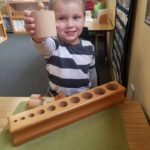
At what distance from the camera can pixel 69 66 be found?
90 cm

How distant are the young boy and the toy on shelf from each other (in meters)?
0.20

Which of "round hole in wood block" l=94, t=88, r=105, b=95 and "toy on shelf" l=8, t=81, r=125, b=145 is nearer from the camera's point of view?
"toy on shelf" l=8, t=81, r=125, b=145

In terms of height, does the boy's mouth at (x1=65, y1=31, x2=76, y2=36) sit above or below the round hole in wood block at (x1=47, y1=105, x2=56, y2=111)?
above

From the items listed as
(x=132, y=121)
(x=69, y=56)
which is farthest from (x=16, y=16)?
(x=132, y=121)

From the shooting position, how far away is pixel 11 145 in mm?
600

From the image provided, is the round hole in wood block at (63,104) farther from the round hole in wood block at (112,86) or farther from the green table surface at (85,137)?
the round hole in wood block at (112,86)

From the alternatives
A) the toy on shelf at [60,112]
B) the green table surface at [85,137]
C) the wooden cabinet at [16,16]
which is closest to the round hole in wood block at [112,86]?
the toy on shelf at [60,112]

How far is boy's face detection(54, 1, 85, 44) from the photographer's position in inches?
29.1

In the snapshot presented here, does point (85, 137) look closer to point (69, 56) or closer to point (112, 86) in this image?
point (112, 86)

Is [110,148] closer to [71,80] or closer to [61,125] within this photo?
[61,125]

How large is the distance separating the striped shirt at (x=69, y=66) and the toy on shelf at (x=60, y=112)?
20 cm

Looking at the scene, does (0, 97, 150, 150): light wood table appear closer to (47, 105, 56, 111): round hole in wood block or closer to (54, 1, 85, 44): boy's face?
(47, 105, 56, 111): round hole in wood block

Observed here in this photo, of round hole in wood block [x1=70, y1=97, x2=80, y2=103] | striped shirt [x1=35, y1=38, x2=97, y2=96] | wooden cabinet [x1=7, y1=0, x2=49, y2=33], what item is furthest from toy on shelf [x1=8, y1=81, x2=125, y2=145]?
wooden cabinet [x1=7, y1=0, x2=49, y2=33]

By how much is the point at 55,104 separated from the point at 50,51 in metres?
0.26
